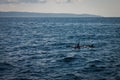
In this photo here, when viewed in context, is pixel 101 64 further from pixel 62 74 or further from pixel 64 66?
pixel 62 74

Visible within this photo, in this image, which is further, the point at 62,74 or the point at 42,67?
the point at 42,67

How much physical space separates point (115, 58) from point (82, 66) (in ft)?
26.7

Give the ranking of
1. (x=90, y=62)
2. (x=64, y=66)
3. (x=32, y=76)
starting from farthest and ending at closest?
(x=90, y=62) → (x=64, y=66) → (x=32, y=76)

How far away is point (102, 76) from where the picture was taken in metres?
27.9

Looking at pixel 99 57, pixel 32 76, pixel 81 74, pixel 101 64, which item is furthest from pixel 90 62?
pixel 32 76

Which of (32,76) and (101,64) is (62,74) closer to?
(32,76)

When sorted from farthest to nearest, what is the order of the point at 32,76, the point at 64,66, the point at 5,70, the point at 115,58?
1. the point at 115,58
2. the point at 64,66
3. the point at 5,70
4. the point at 32,76

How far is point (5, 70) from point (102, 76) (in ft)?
38.5

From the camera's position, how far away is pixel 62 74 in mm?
28875

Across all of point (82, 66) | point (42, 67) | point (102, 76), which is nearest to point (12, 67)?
point (42, 67)

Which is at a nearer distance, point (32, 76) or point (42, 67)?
point (32, 76)

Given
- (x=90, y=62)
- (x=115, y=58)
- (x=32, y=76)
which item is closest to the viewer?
(x=32, y=76)

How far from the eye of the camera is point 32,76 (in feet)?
91.3

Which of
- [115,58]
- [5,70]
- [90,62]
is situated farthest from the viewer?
[115,58]
